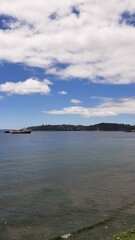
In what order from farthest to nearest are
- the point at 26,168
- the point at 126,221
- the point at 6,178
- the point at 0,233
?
the point at 26,168 < the point at 6,178 < the point at 126,221 < the point at 0,233

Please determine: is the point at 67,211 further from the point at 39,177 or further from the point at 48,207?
the point at 39,177

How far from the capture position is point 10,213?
26797mm

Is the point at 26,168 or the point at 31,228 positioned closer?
the point at 31,228

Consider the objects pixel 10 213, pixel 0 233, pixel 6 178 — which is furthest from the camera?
pixel 6 178

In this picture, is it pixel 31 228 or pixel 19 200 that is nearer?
pixel 31 228

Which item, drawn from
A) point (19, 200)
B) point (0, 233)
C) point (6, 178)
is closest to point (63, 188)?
point (19, 200)

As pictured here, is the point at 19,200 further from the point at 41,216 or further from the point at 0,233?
the point at 0,233

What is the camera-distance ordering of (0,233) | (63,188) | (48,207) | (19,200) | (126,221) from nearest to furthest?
(0,233) → (126,221) → (48,207) → (19,200) → (63,188)

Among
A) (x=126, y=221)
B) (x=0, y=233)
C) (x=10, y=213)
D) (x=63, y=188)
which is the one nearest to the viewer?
(x=0, y=233)

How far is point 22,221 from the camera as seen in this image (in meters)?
24.6

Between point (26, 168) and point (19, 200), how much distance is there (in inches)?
943

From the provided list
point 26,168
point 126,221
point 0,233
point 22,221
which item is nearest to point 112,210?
point 126,221

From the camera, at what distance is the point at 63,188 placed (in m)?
37.3

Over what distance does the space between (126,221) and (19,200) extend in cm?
1080
